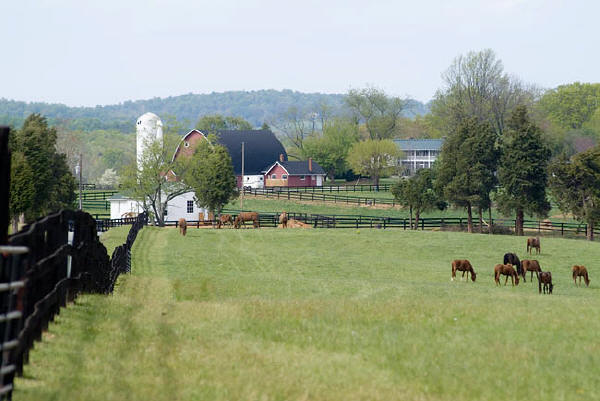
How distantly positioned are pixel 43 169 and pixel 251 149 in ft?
205

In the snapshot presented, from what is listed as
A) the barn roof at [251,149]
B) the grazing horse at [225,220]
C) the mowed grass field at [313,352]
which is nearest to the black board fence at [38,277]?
the mowed grass field at [313,352]

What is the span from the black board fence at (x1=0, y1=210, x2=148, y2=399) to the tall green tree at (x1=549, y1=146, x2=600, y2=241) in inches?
1990

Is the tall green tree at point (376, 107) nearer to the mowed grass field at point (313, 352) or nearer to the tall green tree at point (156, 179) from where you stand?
the tall green tree at point (156, 179)

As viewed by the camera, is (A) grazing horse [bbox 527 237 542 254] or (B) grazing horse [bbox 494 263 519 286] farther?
(A) grazing horse [bbox 527 237 542 254]

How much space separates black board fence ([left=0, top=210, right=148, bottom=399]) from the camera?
23.2ft

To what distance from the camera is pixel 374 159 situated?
397 ft

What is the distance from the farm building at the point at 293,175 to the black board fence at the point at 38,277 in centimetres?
10298

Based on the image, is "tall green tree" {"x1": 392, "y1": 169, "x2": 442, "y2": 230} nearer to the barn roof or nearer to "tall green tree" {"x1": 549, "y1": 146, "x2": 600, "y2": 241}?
"tall green tree" {"x1": 549, "y1": 146, "x2": 600, "y2": 241}

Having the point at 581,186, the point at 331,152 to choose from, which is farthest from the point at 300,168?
the point at 581,186

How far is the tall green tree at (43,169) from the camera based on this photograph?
63.1m

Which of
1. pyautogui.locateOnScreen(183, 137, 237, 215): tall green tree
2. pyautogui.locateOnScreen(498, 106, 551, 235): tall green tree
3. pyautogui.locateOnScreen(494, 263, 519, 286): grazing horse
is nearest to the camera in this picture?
pyautogui.locateOnScreen(494, 263, 519, 286): grazing horse

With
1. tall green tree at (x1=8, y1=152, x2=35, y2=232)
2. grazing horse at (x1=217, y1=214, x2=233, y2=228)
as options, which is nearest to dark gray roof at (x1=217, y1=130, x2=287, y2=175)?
grazing horse at (x1=217, y1=214, x2=233, y2=228)

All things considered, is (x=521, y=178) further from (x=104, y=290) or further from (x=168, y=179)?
(x=104, y=290)

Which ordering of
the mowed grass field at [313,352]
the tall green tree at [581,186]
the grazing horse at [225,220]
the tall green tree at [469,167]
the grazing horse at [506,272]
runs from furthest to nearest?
the tall green tree at [469,167] < the grazing horse at [225,220] < the tall green tree at [581,186] < the grazing horse at [506,272] < the mowed grass field at [313,352]
